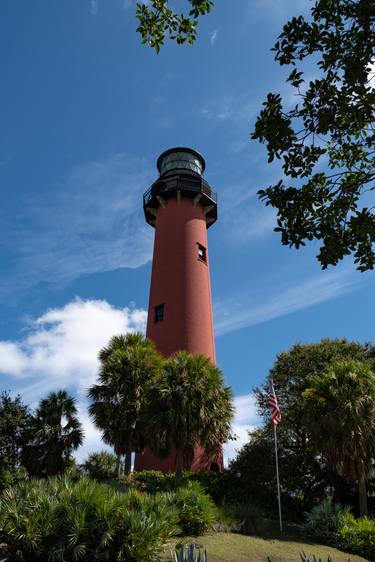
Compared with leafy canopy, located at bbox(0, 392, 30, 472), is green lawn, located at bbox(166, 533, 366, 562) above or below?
below

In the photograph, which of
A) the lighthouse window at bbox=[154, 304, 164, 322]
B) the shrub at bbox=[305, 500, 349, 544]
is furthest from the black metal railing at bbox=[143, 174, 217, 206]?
the shrub at bbox=[305, 500, 349, 544]

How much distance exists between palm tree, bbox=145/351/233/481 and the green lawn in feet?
12.1

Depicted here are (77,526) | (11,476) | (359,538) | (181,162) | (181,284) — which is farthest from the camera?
(181,162)

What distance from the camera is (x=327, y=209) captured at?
6.95 metres

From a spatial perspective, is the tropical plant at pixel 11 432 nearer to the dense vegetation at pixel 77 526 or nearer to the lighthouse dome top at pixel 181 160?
the dense vegetation at pixel 77 526

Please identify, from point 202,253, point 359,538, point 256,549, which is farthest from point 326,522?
point 202,253

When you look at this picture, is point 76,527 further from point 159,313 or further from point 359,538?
point 159,313

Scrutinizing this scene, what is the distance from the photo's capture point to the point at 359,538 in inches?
549

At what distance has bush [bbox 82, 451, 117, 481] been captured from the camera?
1989 centimetres

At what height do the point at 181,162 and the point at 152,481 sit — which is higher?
the point at 181,162

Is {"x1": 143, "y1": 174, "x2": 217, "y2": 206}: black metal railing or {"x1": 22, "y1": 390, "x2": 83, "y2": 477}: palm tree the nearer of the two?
{"x1": 22, "y1": 390, "x2": 83, "y2": 477}: palm tree

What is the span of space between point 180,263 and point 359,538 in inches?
624

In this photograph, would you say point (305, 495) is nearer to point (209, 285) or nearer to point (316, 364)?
point (316, 364)

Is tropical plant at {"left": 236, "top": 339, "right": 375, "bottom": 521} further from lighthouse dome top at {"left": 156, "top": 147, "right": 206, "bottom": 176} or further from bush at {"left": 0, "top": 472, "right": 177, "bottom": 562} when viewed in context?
lighthouse dome top at {"left": 156, "top": 147, "right": 206, "bottom": 176}
